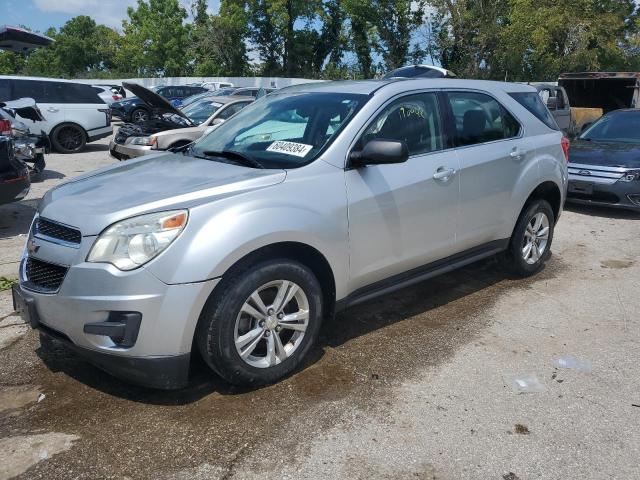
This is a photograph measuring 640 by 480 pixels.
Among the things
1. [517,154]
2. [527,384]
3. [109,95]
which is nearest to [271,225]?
[527,384]

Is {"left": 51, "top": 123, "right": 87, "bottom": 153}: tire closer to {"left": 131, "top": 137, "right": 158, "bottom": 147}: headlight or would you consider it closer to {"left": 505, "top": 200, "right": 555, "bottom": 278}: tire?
{"left": 131, "top": 137, "right": 158, "bottom": 147}: headlight

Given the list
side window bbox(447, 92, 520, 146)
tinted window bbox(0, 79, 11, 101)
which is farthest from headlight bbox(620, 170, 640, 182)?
tinted window bbox(0, 79, 11, 101)

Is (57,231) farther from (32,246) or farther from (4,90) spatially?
(4,90)

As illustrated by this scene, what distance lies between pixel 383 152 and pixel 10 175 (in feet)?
15.4

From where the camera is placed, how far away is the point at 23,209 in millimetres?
7961

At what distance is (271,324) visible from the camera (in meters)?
3.27

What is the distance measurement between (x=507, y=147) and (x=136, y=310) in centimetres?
332

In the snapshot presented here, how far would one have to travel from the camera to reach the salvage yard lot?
8.82ft

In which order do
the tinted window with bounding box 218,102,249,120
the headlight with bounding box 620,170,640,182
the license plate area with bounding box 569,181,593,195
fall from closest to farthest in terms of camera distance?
the headlight with bounding box 620,170,640,182 < the license plate area with bounding box 569,181,593,195 < the tinted window with bounding box 218,102,249,120

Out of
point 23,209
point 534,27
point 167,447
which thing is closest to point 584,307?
point 167,447

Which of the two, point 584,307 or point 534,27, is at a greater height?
point 534,27

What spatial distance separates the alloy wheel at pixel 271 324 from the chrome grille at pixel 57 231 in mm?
945

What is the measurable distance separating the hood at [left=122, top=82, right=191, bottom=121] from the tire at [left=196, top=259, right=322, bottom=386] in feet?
22.9

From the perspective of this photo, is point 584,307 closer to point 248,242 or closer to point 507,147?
point 507,147
